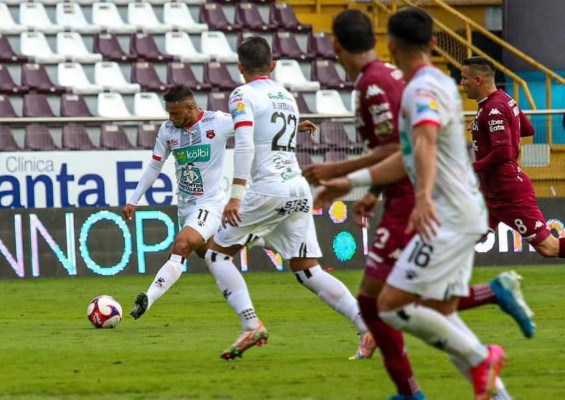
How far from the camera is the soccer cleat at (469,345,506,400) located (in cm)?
655

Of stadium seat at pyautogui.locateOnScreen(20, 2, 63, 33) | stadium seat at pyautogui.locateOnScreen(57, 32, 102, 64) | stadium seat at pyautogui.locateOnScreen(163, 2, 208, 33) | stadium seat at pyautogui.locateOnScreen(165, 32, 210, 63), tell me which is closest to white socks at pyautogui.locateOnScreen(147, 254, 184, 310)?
stadium seat at pyautogui.locateOnScreen(57, 32, 102, 64)

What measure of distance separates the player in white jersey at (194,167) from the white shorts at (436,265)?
5.95 m

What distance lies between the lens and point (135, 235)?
744 inches

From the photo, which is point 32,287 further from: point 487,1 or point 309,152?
point 487,1

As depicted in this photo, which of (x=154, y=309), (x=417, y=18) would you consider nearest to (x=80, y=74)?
(x=154, y=309)

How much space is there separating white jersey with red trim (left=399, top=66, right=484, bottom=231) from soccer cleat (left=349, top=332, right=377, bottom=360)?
3.10 m

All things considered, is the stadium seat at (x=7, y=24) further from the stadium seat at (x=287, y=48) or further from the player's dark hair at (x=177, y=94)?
the player's dark hair at (x=177, y=94)

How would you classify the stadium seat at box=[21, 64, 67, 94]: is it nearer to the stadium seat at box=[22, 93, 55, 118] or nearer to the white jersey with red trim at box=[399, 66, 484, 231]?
the stadium seat at box=[22, 93, 55, 118]

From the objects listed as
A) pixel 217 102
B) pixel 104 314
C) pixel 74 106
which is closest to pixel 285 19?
pixel 217 102

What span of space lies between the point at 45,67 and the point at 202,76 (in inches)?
104

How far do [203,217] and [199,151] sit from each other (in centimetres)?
59

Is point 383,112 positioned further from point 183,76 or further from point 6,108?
point 183,76

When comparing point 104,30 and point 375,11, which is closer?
point 104,30

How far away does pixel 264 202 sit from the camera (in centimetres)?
1003
